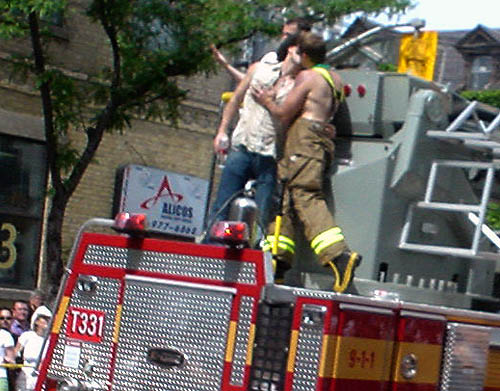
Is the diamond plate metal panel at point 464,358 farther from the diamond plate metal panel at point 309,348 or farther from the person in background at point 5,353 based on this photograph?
the person in background at point 5,353

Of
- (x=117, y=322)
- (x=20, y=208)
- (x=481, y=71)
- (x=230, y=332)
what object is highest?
(x=481, y=71)

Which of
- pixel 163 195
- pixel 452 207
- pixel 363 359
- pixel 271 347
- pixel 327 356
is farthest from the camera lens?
pixel 163 195

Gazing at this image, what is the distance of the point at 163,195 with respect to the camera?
19.0 m

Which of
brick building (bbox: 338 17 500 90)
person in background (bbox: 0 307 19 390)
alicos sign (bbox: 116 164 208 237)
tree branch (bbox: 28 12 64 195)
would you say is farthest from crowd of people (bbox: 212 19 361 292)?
brick building (bbox: 338 17 500 90)

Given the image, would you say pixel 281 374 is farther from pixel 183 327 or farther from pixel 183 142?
pixel 183 142

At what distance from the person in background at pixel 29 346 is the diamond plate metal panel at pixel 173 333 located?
435 cm

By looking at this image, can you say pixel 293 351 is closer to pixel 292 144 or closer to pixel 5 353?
pixel 292 144

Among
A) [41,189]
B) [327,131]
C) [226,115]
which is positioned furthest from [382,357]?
[41,189]

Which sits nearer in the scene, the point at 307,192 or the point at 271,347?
the point at 271,347

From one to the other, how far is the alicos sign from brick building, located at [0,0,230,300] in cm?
22

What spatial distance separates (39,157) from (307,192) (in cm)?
1075

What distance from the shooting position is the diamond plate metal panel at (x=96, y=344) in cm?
679

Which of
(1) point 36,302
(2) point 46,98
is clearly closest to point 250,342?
(1) point 36,302

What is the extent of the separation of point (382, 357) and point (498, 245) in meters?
1.34
